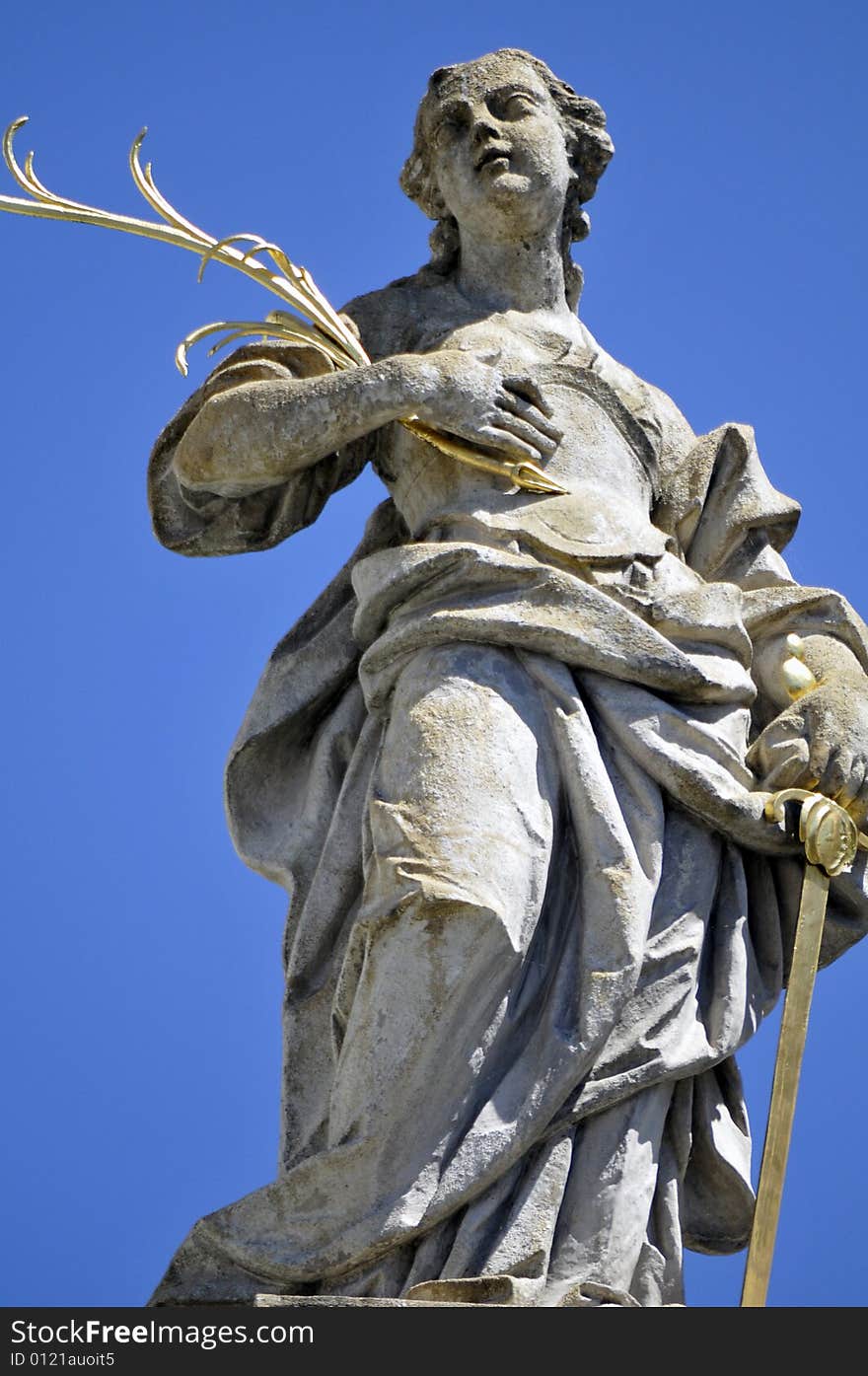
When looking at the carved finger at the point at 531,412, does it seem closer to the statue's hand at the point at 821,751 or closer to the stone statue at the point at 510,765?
the stone statue at the point at 510,765

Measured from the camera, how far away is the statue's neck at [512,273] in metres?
10.0

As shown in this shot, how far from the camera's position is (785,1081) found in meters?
8.96

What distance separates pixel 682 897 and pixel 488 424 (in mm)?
1478

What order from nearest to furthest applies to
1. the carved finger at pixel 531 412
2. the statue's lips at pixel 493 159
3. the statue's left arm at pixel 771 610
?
the statue's left arm at pixel 771 610 < the carved finger at pixel 531 412 < the statue's lips at pixel 493 159

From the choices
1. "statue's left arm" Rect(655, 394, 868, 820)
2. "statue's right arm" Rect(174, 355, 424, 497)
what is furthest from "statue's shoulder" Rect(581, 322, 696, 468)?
"statue's right arm" Rect(174, 355, 424, 497)

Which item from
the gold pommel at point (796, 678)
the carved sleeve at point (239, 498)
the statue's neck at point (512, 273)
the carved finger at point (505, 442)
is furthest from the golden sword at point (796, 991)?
the statue's neck at point (512, 273)

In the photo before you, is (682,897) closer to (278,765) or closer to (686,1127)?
(686,1127)

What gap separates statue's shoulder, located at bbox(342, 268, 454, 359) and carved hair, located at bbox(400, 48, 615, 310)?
7.0 inches

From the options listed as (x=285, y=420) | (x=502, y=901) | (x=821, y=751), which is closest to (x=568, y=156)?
(x=285, y=420)

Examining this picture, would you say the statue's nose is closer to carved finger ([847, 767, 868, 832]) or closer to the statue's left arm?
the statue's left arm

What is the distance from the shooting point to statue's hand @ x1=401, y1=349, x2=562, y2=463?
9359mm

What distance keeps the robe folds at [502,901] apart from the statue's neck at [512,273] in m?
0.64

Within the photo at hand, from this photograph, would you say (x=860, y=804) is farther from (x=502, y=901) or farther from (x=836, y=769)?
(x=502, y=901)

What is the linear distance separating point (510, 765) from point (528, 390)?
1273 millimetres
